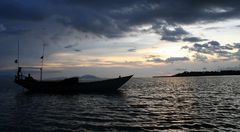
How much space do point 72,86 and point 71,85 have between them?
27cm

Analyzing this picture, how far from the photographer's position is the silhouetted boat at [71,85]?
198ft

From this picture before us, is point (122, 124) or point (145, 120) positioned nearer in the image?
point (122, 124)

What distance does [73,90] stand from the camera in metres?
61.2

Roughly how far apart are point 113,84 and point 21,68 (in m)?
20.0

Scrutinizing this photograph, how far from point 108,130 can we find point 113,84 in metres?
41.0

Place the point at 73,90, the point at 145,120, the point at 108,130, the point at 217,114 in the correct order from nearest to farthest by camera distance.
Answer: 1. the point at 108,130
2. the point at 145,120
3. the point at 217,114
4. the point at 73,90

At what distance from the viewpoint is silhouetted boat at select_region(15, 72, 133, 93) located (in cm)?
6047

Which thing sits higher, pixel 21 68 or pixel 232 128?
pixel 21 68

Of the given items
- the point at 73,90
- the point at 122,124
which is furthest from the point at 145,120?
the point at 73,90

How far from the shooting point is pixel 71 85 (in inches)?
2378

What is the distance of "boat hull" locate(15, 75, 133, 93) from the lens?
60.5m

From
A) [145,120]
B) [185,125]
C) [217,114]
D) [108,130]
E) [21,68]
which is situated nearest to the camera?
[108,130]

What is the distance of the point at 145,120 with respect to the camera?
26094mm

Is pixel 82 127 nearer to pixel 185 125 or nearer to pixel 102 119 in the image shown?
pixel 102 119
